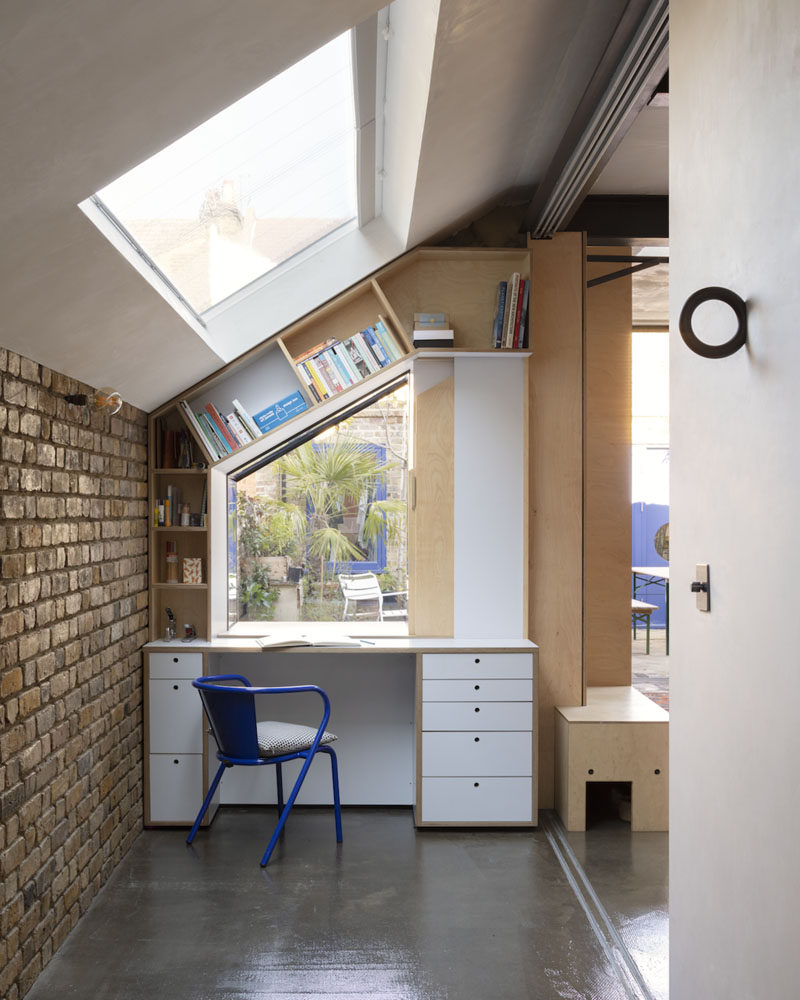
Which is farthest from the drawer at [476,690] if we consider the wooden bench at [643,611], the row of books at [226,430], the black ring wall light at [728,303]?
the wooden bench at [643,611]

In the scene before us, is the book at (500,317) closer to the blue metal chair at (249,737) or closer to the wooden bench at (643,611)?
the blue metal chair at (249,737)

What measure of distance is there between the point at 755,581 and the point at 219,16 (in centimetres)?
169

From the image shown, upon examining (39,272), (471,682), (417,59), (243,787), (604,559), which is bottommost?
(243,787)

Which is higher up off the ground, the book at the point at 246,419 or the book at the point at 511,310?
the book at the point at 511,310

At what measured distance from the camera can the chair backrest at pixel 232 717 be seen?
4.16 meters

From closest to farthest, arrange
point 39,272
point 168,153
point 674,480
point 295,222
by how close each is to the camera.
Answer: point 674,480
point 39,272
point 168,153
point 295,222

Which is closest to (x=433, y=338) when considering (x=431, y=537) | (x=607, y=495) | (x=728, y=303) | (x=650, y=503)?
(x=431, y=537)

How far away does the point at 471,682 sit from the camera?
184 inches

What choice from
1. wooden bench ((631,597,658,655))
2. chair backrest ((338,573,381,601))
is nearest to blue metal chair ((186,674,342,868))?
chair backrest ((338,573,381,601))

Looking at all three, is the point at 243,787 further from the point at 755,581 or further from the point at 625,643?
the point at 755,581

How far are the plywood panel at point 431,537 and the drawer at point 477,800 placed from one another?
0.83m

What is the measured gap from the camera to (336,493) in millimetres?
5363

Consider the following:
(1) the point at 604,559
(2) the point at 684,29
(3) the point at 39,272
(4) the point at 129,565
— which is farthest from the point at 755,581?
(1) the point at 604,559

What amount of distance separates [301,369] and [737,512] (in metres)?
3.38
